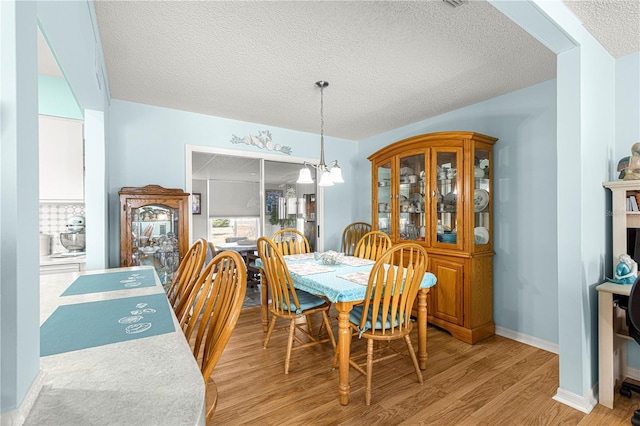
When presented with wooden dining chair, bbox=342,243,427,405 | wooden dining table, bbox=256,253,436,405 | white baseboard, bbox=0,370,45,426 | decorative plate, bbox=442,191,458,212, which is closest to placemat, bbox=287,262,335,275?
wooden dining table, bbox=256,253,436,405

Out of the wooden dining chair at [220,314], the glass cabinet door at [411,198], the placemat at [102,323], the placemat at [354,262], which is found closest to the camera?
the placemat at [102,323]

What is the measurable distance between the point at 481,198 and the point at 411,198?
0.74m

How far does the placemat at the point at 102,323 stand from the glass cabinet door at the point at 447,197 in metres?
2.66

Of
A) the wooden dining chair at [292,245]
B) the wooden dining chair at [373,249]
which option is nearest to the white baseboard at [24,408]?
the wooden dining chair at [373,249]

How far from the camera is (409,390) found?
214 centimetres

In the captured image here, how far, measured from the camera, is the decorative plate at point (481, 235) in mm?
3035

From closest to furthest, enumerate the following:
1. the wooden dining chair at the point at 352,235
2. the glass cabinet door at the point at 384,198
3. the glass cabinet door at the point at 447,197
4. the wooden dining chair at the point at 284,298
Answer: the wooden dining chair at the point at 284,298, the glass cabinet door at the point at 447,197, the glass cabinet door at the point at 384,198, the wooden dining chair at the point at 352,235

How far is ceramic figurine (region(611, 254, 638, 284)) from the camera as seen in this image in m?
1.97

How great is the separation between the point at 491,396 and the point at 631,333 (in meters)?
0.90

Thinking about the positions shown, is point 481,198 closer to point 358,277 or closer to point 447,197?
point 447,197

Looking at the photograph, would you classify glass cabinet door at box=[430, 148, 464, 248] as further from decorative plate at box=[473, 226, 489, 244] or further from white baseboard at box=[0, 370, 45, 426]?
white baseboard at box=[0, 370, 45, 426]

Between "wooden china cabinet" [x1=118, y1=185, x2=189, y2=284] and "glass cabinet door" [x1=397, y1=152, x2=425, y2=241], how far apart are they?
7.93 ft

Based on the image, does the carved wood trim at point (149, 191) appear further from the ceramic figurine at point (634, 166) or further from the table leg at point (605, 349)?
the ceramic figurine at point (634, 166)

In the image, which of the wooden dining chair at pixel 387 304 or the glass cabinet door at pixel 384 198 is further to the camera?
the glass cabinet door at pixel 384 198
